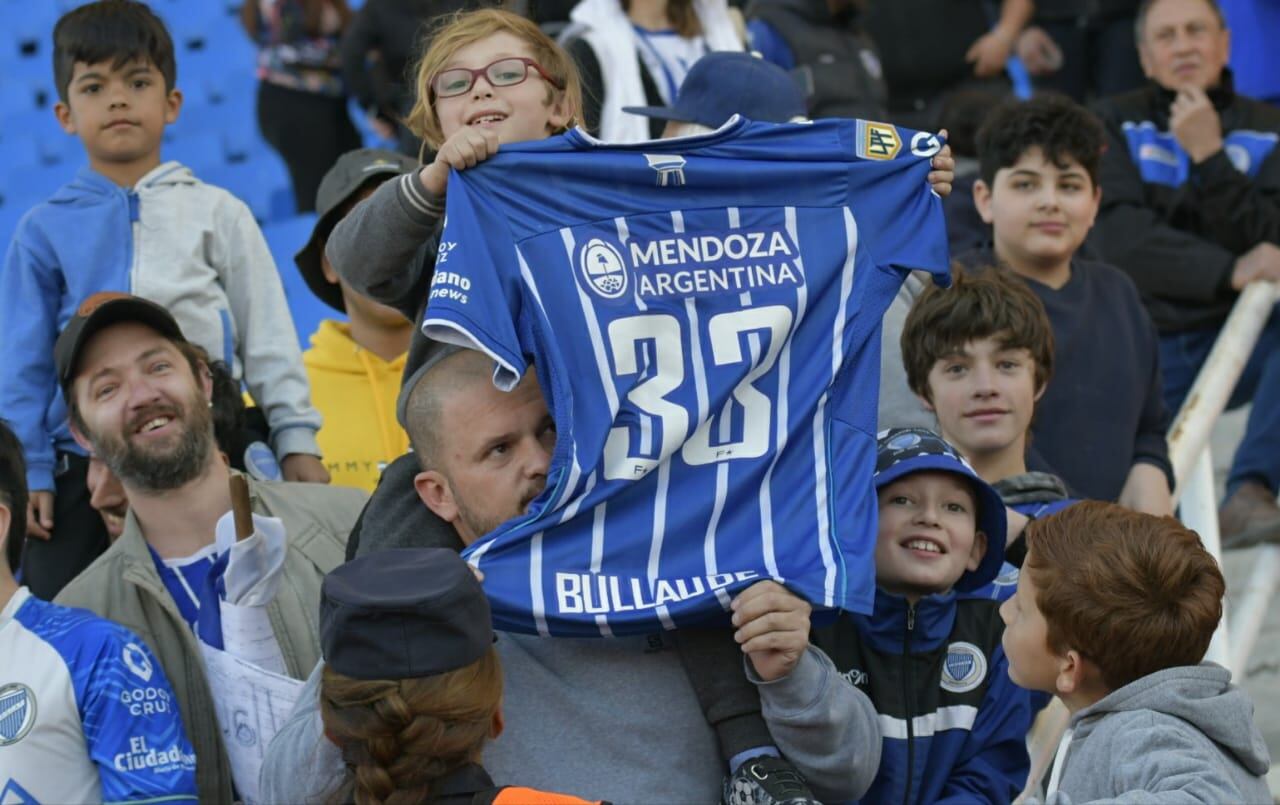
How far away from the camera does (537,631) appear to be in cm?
274

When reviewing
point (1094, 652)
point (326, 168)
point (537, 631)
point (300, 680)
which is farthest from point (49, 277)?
point (326, 168)

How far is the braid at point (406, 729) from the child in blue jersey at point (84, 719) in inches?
33.2

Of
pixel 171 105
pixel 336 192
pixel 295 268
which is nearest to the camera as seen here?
pixel 336 192

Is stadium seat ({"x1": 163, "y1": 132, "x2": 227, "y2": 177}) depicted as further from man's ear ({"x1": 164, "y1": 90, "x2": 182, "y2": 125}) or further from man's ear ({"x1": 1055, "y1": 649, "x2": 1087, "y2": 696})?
man's ear ({"x1": 1055, "y1": 649, "x2": 1087, "y2": 696})

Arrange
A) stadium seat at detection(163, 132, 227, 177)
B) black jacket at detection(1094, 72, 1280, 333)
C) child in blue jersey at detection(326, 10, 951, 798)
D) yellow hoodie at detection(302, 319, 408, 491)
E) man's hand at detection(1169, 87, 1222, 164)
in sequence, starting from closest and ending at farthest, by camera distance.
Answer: child in blue jersey at detection(326, 10, 951, 798) < yellow hoodie at detection(302, 319, 408, 491) < black jacket at detection(1094, 72, 1280, 333) < man's hand at detection(1169, 87, 1222, 164) < stadium seat at detection(163, 132, 227, 177)

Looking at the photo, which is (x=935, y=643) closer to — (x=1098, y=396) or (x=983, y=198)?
(x=1098, y=396)

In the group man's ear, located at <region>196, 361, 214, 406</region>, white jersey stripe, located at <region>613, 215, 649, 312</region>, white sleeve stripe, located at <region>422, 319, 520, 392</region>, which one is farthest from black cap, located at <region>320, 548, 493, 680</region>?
man's ear, located at <region>196, 361, 214, 406</region>

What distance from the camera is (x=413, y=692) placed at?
2344 mm

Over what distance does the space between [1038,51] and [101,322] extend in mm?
4434

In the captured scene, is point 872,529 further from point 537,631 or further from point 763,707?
point 537,631

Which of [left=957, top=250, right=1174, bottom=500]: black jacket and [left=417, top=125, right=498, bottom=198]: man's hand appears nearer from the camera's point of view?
[left=417, top=125, right=498, bottom=198]: man's hand

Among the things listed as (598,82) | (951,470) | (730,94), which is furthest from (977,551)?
(598,82)

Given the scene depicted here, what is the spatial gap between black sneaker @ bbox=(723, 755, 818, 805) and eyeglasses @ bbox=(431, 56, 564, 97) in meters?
1.24

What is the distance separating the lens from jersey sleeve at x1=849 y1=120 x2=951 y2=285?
9.86ft
